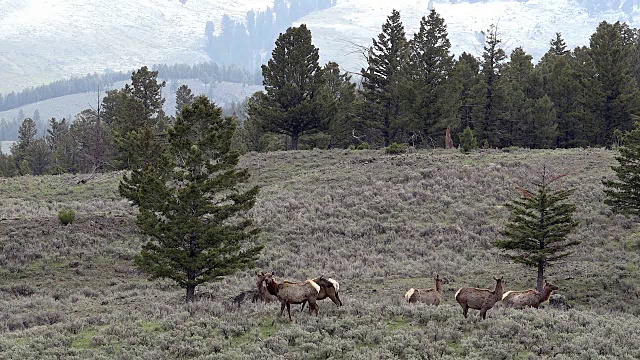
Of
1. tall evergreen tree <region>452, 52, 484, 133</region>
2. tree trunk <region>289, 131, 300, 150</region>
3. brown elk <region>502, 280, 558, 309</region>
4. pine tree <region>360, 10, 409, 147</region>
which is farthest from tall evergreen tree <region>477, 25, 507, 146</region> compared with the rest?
brown elk <region>502, 280, 558, 309</region>

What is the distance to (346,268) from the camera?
25938 millimetres

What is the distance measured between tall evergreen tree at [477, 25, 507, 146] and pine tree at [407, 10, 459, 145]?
429cm

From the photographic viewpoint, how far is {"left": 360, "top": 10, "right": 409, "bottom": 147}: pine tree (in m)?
52.7

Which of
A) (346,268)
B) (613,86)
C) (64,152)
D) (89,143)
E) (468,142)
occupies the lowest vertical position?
(346,268)

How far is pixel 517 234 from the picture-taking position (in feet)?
72.7

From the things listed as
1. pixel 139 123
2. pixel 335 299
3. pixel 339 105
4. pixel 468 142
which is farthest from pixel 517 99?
pixel 335 299

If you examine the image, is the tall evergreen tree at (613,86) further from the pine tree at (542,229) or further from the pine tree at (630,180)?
the pine tree at (542,229)

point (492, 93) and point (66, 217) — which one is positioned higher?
point (492, 93)

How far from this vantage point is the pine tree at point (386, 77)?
52.7m

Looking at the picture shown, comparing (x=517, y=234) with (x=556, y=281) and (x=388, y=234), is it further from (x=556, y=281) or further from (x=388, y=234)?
(x=388, y=234)

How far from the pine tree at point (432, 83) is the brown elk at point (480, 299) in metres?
35.6

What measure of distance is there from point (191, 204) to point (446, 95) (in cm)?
3487

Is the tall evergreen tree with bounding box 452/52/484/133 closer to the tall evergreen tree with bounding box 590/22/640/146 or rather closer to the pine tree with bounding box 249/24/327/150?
the tall evergreen tree with bounding box 590/22/640/146

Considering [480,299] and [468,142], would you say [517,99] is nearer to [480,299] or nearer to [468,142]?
[468,142]
